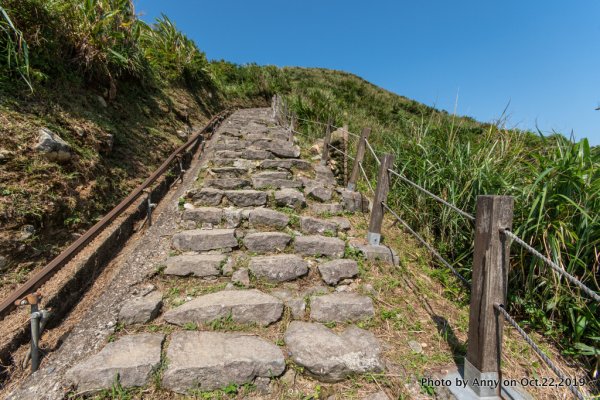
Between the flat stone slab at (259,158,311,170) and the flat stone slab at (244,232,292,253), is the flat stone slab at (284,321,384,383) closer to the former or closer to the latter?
the flat stone slab at (244,232,292,253)

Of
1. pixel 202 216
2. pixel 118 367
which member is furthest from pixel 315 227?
pixel 118 367

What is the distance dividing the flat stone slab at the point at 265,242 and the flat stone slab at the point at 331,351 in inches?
35.0

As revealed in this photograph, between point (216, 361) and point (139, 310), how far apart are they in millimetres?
718

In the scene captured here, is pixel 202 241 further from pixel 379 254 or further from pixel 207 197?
pixel 379 254

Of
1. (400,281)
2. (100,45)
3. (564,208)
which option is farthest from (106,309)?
(100,45)

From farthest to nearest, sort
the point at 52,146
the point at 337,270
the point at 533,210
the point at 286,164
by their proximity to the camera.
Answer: the point at 286,164, the point at 52,146, the point at 337,270, the point at 533,210

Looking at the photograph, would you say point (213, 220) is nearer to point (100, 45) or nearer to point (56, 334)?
point (56, 334)

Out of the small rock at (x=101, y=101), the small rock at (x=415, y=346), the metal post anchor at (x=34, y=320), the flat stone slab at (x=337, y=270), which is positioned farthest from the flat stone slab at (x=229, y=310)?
the small rock at (x=101, y=101)

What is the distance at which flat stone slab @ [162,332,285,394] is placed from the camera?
1.53m

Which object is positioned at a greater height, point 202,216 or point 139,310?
point 202,216

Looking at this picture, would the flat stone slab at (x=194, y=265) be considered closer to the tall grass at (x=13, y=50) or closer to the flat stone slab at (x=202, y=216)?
the flat stone slab at (x=202, y=216)

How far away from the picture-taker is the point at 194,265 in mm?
2398

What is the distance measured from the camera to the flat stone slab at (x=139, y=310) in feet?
6.22

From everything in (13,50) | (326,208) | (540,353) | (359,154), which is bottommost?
(540,353)
